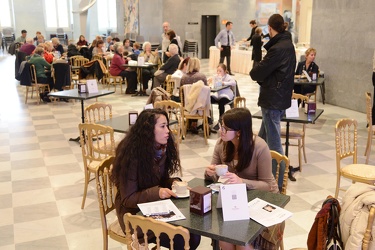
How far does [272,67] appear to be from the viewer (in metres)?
4.38

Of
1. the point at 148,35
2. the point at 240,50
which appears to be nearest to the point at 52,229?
the point at 240,50

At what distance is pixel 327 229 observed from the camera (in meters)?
2.14

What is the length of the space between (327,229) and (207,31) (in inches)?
677

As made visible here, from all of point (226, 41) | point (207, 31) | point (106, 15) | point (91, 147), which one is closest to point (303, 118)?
point (91, 147)

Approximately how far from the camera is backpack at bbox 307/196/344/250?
208cm

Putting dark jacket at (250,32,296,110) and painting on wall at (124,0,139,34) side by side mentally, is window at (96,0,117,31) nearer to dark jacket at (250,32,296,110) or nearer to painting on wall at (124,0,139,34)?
painting on wall at (124,0,139,34)

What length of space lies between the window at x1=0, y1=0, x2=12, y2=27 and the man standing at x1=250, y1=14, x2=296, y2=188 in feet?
73.6

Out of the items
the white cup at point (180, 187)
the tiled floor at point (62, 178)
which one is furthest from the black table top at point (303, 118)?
the white cup at point (180, 187)

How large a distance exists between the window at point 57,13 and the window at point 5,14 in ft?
6.35

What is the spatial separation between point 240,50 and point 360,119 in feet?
22.2

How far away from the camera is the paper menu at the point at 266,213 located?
7.32 ft

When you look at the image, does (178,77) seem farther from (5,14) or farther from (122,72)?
(5,14)

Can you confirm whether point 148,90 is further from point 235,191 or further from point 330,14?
point 235,191

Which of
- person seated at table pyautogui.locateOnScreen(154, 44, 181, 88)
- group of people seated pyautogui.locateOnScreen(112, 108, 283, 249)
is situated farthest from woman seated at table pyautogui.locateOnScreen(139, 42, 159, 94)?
group of people seated pyautogui.locateOnScreen(112, 108, 283, 249)
